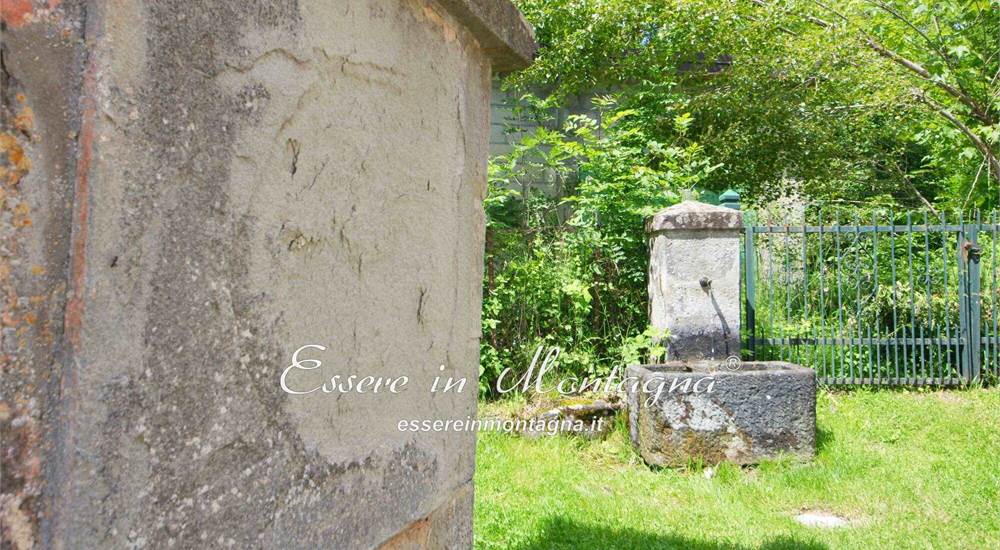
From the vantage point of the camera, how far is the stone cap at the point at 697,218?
4.81 m

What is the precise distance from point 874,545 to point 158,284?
328cm

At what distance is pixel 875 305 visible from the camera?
6.13 m

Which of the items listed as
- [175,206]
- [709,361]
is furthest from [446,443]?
[709,361]

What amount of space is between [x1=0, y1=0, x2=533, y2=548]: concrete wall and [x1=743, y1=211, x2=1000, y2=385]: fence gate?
4.93 metres

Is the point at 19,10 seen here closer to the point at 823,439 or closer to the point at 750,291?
the point at 823,439

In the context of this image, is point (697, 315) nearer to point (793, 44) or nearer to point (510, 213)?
point (510, 213)

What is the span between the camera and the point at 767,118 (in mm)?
8445

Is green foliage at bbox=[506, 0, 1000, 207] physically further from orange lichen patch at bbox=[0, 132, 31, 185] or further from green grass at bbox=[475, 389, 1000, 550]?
orange lichen patch at bbox=[0, 132, 31, 185]

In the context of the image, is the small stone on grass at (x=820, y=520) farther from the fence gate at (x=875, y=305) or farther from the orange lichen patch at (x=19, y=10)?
the orange lichen patch at (x=19, y=10)

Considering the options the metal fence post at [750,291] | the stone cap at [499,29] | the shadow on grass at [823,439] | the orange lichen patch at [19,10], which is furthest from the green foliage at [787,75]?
the orange lichen patch at [19,10]

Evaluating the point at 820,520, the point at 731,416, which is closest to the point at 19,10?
the point at 820,520

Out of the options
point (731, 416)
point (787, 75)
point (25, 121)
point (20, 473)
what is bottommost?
point (731, 416)

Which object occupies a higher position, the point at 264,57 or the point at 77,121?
the point at 264,57

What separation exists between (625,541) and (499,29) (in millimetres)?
2372
